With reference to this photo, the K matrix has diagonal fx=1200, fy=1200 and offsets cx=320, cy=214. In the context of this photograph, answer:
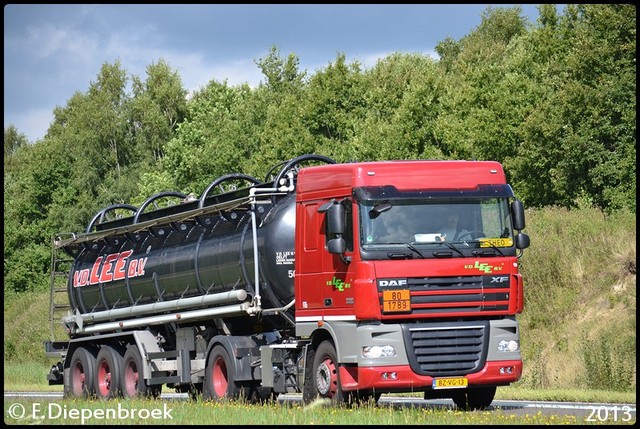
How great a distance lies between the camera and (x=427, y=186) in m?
18.0

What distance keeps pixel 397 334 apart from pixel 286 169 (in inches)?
188

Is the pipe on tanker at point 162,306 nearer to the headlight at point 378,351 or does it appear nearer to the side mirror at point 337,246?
the side mirror at point 337,246

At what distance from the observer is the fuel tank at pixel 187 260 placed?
20266 millimetres

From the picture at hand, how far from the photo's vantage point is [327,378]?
18328 mm

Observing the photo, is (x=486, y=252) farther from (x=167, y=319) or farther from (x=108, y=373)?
(x=108, y=373)

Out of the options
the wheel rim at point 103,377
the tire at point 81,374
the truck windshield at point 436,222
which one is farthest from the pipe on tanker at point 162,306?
the truck windshield at point 436,222

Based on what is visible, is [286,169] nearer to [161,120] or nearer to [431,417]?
[431,417]

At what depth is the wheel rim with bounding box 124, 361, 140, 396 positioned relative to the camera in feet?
81.5

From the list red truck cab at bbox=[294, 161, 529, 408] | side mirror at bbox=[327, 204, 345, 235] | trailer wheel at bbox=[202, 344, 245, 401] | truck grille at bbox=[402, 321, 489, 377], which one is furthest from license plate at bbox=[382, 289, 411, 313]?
trailer wheel at bbox=[202, 344, 245, 401]

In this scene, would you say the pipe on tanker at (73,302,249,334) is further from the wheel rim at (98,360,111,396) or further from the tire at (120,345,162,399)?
the wheel rim at (98,360,111,396)

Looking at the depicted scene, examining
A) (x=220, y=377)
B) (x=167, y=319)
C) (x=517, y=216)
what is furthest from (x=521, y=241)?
(x=167, y=319)

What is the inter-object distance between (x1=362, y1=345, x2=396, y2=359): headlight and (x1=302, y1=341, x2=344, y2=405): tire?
0.74 m

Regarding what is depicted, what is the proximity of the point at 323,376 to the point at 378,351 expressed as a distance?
146cm

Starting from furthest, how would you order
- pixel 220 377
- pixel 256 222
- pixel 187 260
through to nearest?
pixel 187 260, pixel 220 377, pixel 256 222
